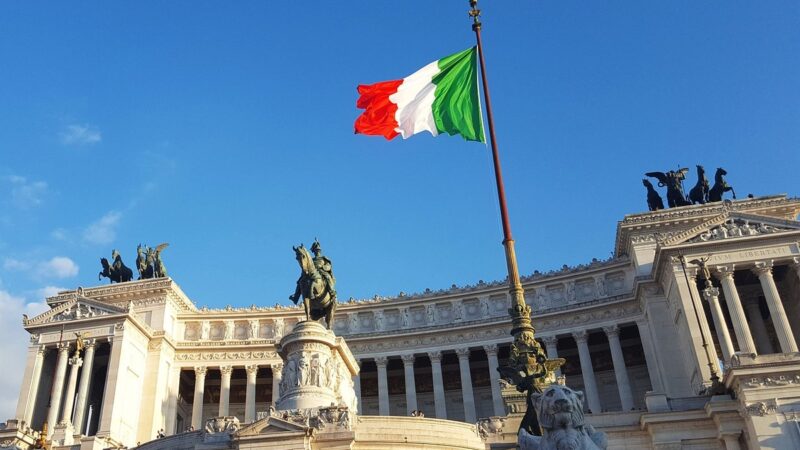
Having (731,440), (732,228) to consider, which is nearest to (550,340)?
(732,228)

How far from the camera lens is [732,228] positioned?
4944 centimetres

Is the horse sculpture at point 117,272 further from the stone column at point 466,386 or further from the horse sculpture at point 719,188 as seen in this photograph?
the horse sculpture at point 719,188

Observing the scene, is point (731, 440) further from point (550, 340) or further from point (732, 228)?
point (550, 340)

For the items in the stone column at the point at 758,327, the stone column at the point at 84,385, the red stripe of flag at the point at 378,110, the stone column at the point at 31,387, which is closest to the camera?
the red stripe of flag at the point at 378,110

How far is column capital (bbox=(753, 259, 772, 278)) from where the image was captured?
47906 millimetres

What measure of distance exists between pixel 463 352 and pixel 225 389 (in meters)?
19.9

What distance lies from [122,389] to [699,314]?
41.2m

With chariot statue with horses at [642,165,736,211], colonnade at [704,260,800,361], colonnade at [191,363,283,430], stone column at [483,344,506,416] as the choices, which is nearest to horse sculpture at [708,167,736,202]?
chariot statue with horses at [642,165,736,211]

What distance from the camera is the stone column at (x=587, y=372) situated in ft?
176

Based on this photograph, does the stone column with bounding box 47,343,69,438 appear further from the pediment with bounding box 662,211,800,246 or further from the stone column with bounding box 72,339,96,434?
the pediment with bounding box 662,211,800,246

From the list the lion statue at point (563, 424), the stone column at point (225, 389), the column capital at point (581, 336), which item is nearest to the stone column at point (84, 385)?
the stone column at point (225, 389)

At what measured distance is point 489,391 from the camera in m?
64.3

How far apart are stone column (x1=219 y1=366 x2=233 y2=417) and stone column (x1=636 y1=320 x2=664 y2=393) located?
3327 cm

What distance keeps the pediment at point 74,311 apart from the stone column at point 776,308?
155 ft
